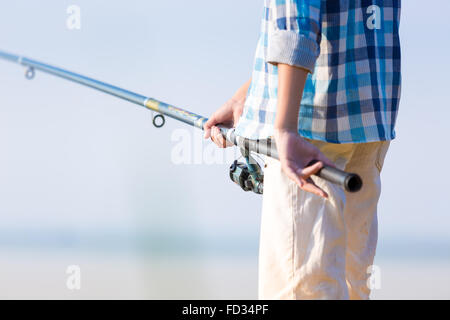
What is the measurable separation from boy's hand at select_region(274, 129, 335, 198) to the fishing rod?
1.3 inches

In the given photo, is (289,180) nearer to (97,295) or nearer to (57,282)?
(97,295)

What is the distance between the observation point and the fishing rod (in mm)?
876

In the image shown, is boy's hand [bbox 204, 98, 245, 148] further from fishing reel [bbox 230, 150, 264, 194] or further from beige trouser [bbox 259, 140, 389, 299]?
beige trouser [bbox 259, 140, 389, 299]

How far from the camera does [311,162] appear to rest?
0.94m

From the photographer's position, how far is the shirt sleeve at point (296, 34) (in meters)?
0.94

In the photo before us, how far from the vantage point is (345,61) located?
1053mm

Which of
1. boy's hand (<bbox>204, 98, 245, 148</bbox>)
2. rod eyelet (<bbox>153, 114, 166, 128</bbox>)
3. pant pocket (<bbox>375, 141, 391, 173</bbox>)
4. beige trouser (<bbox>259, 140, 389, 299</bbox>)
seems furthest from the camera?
rod eyelet (<bbox>153, 114, 166, 128</bbox>)

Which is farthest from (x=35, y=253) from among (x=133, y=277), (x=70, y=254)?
(x=133, y=277)

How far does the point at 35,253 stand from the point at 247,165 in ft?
9.63

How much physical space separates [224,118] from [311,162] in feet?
1.54

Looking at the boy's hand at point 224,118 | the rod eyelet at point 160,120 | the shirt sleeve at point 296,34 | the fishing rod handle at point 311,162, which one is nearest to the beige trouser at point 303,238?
the fishing rod handle at point 311,162

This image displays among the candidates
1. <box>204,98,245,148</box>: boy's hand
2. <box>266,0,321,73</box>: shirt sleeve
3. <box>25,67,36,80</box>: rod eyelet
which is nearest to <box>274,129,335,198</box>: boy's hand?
<box>266,0,321,73</box>: shirt sleeve

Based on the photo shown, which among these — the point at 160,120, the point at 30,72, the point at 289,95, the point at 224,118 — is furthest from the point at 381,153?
the point at 30,72

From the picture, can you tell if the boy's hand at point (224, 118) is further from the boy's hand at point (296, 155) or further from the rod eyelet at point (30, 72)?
the rod eyelet at point (30, 72)
